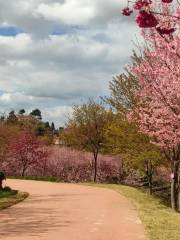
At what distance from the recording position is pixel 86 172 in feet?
165

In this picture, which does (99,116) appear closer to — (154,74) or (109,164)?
(109,164)

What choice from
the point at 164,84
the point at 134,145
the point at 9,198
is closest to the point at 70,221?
the point at 164,84

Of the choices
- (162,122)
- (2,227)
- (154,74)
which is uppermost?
(154,74)

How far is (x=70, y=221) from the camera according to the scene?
1597 cm

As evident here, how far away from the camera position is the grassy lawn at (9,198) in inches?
804

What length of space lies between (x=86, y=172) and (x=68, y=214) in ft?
106

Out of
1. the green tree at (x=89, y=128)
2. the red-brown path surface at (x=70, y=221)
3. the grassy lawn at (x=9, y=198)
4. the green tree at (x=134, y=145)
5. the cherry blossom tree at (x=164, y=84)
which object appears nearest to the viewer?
the red-brown path surface at (x=70, y=221)

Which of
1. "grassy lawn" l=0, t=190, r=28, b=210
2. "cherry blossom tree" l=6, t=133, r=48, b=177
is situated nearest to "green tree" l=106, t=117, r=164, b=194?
"grassy lawn" l=0, t=190, r=28, b=210

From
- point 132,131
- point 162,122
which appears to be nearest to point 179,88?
point 162,122

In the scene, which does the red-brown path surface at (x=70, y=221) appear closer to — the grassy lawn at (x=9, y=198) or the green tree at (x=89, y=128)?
the grassy lawn at (x=9, y=198)

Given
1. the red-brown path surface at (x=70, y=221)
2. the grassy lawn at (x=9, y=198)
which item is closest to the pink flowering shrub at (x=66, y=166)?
the grassy lawn at (x=9, y=198)

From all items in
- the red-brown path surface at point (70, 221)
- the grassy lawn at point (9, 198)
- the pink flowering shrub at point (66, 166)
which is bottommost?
the red-brown path surface at point (70, 221)

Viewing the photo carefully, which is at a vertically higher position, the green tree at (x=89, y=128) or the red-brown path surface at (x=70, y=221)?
the green tree at (x=89, y=128)

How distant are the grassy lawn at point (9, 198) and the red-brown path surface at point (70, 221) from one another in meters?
0.37
